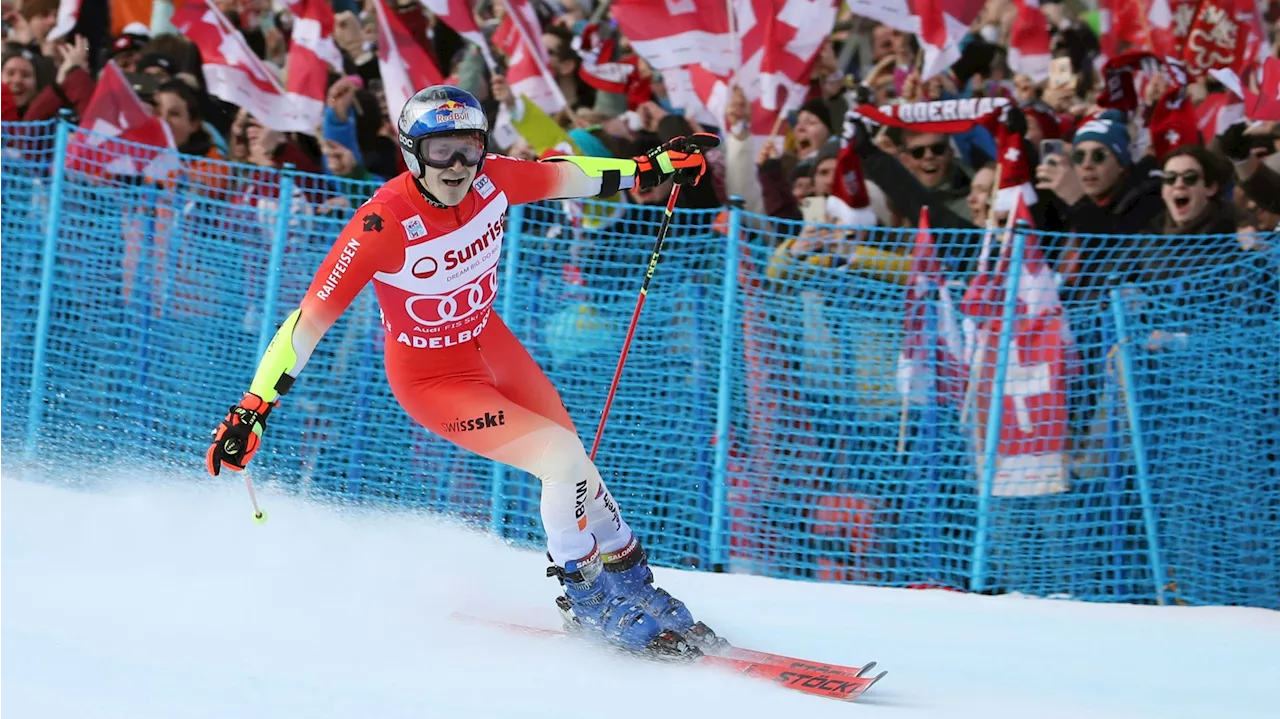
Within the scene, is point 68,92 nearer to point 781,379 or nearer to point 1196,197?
point 781,379

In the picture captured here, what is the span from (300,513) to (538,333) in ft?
5.11

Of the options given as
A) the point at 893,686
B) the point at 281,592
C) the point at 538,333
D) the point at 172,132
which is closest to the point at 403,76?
the point at 172,132

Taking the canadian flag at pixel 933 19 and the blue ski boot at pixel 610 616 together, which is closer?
the blue ski boot at pixel 610 616

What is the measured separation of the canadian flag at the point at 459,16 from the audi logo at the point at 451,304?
360cm

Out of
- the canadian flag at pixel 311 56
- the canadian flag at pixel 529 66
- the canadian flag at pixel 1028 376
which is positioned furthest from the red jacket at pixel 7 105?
the canadian flag at pixel 1028 376

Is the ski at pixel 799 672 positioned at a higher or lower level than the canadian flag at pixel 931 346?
lower

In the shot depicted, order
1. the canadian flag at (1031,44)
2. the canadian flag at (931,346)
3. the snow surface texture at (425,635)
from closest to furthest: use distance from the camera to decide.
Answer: the snow surface texture at (425,635) < the canadian flag at (931,346) < the canadian flag at (1031,44)

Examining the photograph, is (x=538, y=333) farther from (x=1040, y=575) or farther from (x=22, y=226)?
(x=22, y=226)

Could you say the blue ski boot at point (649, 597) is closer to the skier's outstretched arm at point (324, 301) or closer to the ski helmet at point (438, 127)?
the skier's outstretched arm at point (324, 301)

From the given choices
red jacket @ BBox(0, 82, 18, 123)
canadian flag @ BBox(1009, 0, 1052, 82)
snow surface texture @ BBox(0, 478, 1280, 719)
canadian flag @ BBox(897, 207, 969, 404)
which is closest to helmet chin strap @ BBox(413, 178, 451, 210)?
snow surface texture @ BBox(0, 478, 1280, 719)

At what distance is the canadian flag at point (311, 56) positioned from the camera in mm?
8078

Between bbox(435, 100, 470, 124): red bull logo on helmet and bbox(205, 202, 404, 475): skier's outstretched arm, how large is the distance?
0.40m

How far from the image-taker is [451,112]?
183 inches

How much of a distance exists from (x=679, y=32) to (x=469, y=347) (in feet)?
10.3
